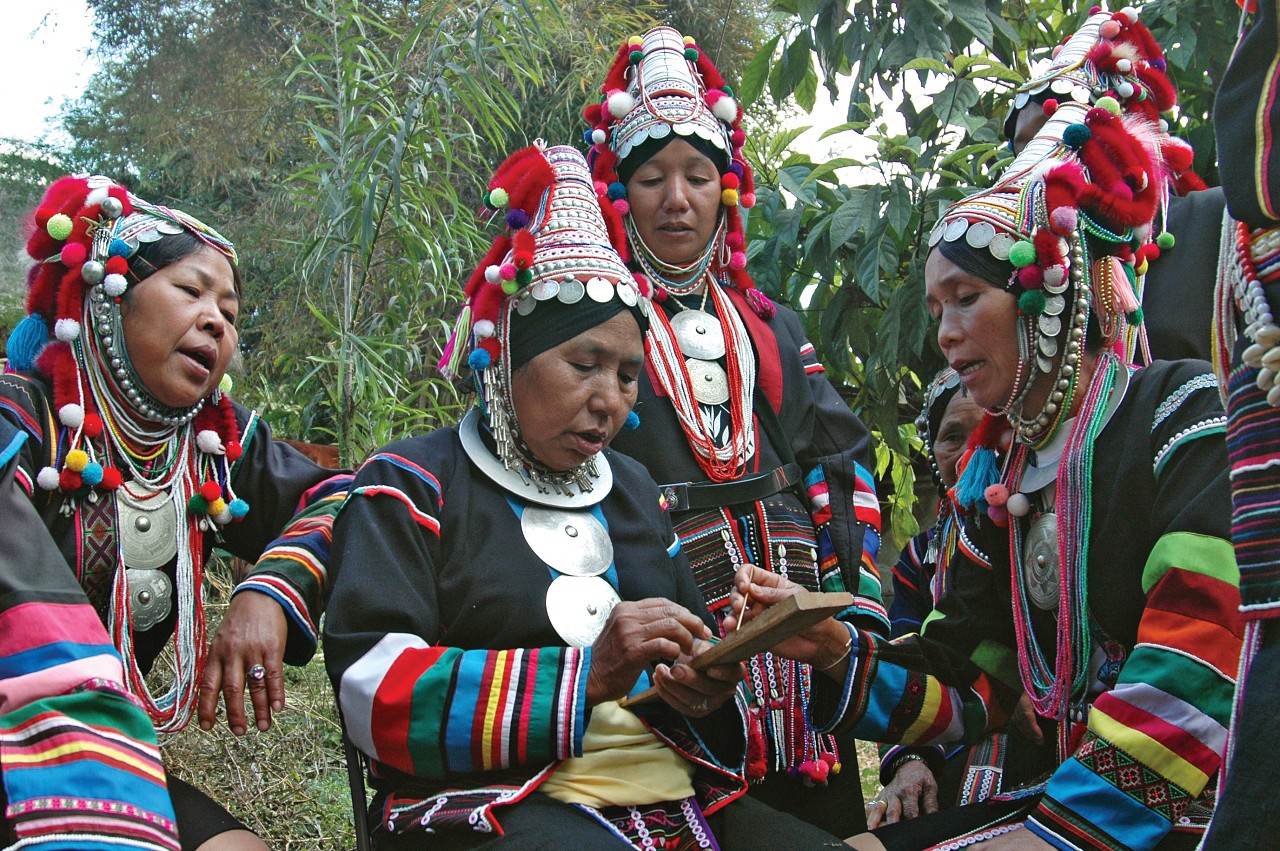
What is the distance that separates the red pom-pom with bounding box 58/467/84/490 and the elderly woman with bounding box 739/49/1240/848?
5.08 ft

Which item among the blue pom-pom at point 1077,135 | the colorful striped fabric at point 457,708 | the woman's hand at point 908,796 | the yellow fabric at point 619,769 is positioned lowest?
the woman's hand at point 908,796

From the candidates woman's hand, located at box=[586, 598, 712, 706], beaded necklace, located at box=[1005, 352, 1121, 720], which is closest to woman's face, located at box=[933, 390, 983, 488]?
beaded necklace, located at box=[1005, 352, 1121, 720]

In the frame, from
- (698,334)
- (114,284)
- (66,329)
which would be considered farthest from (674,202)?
(66,329)

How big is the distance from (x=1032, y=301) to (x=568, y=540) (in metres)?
1.14

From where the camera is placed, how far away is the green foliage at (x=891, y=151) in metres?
4.26

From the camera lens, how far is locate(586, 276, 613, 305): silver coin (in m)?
2.72

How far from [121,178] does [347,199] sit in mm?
9830

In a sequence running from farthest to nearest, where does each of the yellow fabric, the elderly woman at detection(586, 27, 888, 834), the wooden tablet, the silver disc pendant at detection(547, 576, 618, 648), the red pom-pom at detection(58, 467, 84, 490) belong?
1. the elderly woman at detection(586, 27, 888, 834)
2. the red pom-pom at detection(58, 467, 84, 490)
3. the silver disc pendant at detection(547, 576, 618, 648)
4. the yellow fabric
5. the wooden tablet

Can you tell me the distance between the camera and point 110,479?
287 cm

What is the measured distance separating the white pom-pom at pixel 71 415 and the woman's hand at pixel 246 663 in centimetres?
56

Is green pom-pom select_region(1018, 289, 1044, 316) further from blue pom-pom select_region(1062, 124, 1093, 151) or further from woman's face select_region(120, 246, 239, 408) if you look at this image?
woman's face select_region(120, 246, 239, 408)

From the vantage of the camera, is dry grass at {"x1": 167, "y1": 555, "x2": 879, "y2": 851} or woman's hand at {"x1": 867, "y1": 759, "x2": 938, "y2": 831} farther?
dry grass at {"x1": 167, "y1": 555, "x2": 879, "y2": 851}

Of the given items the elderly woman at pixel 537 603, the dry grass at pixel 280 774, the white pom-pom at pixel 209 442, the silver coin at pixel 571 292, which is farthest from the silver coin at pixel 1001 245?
the dry grass at pixel 280 774

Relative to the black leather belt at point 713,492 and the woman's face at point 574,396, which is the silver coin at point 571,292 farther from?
the black leather belt at point 713,492
